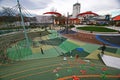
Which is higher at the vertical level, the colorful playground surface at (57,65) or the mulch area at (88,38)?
the mulch area at (88,38)

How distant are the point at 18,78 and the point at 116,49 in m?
13.3

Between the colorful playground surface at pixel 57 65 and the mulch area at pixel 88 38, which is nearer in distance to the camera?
the colorful playground surface at pixel 57 65

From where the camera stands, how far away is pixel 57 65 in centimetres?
941

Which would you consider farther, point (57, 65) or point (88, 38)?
point (88, 38)

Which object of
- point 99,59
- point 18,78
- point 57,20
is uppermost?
point 57,20

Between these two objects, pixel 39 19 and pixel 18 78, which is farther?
pixel 39 19

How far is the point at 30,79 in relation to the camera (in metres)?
6.86

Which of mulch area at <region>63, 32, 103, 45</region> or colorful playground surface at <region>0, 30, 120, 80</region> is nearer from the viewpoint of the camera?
colorful playground surface at <region>0, 30, 120, 80</region>

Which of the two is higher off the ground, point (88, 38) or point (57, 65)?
point (88, 38)

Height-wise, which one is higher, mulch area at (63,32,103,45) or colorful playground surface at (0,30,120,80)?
mulch area at (63,32,103,45)

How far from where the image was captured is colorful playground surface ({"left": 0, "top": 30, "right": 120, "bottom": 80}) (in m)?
7.17

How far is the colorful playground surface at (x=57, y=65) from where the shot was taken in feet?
23.5

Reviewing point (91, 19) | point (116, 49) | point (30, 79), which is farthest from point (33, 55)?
point (91, 19)

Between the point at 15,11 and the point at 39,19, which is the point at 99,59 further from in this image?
the point at 39,19
